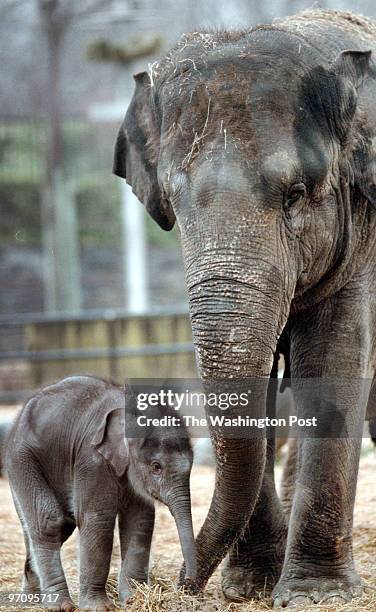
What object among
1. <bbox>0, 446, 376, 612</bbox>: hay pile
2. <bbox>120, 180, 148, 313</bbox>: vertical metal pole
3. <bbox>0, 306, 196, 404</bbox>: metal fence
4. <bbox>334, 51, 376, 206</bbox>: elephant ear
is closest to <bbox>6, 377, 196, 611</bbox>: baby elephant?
<bbox>0, 446, 376, 612</bbox>: hay pile

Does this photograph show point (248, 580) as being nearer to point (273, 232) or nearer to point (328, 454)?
point (328, 454)

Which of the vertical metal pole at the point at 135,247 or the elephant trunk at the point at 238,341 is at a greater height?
the vertical metal pole at the point at 135,247

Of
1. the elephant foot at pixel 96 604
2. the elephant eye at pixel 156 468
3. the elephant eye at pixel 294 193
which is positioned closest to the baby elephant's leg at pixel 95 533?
the elephant foot at pixel 96 604

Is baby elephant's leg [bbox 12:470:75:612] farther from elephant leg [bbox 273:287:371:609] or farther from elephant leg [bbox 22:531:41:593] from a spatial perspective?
elephant leg [bbox 273:287:371:609]

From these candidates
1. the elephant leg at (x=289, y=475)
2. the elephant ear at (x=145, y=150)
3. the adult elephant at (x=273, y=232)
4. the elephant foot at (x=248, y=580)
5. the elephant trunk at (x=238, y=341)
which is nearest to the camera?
the elephant trunk at (x=238, y=341)

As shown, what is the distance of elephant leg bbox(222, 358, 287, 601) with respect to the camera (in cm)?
629

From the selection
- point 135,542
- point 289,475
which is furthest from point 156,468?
point 289,475

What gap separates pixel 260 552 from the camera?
6.36 meters

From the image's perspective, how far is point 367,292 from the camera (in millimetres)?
5938

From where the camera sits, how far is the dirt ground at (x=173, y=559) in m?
5.55

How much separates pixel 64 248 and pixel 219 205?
16.4 metres

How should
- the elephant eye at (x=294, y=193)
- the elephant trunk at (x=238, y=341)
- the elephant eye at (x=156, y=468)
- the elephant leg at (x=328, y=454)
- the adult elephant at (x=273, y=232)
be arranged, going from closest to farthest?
the elephant trunk at (x=238, y=341) < the adult elephant at (x=273, y=232) < the elephant eye at (x=294, y=193) < the elephant eye at (x=156, y=468) < the elephant leg at (x=328, y=454)

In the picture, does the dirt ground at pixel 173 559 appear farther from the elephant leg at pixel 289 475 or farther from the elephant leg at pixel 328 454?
the elephant leg at pixel 289 475

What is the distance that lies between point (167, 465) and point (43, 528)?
0.80 m
